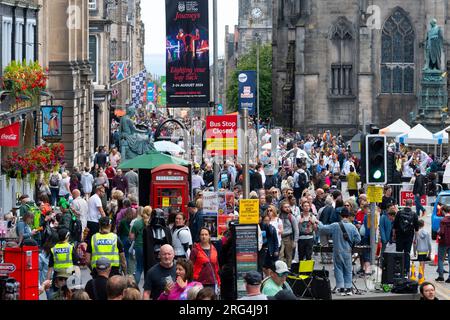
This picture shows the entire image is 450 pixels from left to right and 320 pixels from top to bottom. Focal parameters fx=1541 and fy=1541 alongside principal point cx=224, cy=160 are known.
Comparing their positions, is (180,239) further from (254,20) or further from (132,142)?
(254,20)

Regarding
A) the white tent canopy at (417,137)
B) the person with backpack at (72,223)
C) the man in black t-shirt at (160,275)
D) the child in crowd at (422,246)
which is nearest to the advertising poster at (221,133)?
the person with backpack at (72,223)

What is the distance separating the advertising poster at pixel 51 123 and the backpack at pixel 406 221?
44.7ft

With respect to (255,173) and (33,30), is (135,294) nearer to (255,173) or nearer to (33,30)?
(255,173)

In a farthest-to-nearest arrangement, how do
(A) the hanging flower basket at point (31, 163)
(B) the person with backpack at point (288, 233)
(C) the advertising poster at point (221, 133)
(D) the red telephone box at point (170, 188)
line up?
(A) the hanging flower basket at point (31, 163) → (D) the red telephone box at point (170, 188) → (C) the advertising poster at point (221, 133) → (B) the person with backpack at point (288, 233)

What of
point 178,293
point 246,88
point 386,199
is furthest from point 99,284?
point 246,88

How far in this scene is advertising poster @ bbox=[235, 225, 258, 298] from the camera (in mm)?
20375

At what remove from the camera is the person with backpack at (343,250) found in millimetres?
22375

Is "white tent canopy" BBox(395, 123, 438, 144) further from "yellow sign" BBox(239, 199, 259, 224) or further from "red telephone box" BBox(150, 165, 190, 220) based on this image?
"yellow sign" BBox(239, 199, 259, 224)

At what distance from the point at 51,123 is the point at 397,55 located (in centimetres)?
4448

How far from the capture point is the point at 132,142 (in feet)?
124

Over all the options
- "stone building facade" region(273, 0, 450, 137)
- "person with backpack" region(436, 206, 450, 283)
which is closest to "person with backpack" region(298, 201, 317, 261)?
"person with backpack" region(436, 206, 450, 283)

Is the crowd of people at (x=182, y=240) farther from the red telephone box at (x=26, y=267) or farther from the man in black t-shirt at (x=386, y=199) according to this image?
the red telephone box at (x=26, y=267)

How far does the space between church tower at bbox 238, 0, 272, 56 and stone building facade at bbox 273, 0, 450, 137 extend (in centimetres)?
10721
